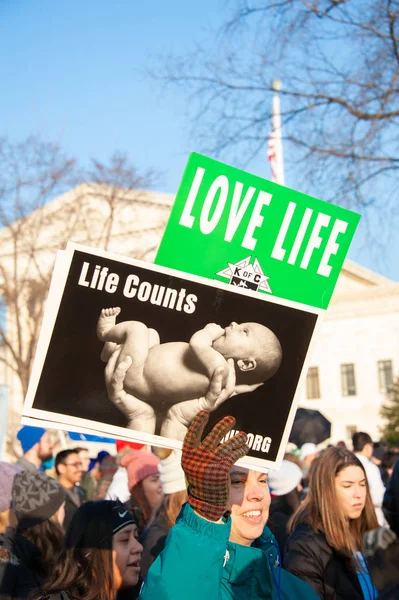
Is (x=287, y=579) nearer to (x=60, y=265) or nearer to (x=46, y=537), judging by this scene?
(x=60, y=265)

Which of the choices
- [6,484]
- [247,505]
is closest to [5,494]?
[6,484]

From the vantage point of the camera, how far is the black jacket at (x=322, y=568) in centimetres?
371

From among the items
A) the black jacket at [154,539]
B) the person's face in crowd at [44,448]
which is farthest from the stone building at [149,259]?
the black jacket at [154,539]

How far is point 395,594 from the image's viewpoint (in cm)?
246

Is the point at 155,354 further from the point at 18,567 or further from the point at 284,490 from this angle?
the point at 284,490

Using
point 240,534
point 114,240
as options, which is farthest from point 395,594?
point 114,240

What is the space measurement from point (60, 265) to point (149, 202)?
22.8 meters

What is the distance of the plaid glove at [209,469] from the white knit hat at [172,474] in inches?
104

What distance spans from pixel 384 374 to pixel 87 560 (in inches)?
1731

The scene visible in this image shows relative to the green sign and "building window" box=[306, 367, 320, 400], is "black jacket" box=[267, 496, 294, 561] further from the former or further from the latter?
"building window" box=[306, 367, 320, 400]

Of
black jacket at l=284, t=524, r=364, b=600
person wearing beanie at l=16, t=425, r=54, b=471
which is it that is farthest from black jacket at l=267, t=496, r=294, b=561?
person wearing beanie at l=16, t=425, r=54, b=471

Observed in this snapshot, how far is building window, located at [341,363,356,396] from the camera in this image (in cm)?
4719

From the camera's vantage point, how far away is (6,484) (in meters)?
4.62

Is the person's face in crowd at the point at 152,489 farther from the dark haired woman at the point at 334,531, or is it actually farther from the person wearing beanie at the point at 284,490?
the dark haired woman at the point at 334,531
